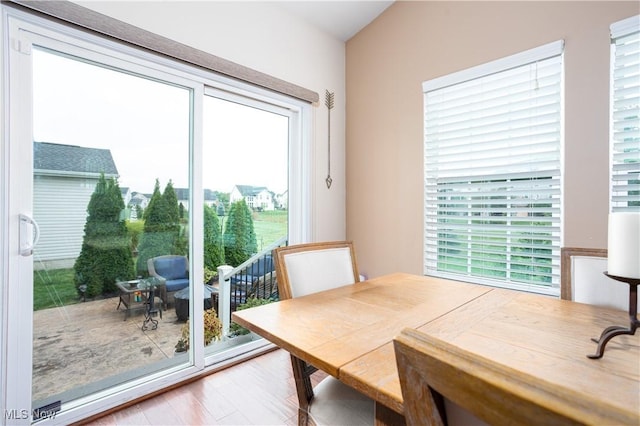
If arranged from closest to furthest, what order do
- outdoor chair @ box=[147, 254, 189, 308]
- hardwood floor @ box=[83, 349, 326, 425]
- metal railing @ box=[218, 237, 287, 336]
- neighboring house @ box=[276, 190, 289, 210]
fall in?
hardwood floor @ box=[83, 349, 326, 425] → outdoor chair @ box=[147, 254, 189, 308] → metal railing @ box=[218, 237, 287, 336] → neighboring house @ box=[276, 190, 289, 210]

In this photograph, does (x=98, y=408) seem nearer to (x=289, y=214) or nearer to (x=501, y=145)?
(x=289, y=214)

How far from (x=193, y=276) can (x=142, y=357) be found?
558mm

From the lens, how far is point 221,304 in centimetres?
Result: 235

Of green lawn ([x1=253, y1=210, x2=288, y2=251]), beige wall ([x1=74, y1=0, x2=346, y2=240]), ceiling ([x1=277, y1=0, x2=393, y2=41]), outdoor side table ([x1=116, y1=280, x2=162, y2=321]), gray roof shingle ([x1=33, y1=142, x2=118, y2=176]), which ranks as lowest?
outdoor side table ([x1=116, y1=280, x2=162, y2=321])

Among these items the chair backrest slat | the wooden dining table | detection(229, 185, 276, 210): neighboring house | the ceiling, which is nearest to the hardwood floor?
the chair backrest slat

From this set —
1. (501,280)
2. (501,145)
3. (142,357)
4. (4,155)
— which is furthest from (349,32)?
(142,357)

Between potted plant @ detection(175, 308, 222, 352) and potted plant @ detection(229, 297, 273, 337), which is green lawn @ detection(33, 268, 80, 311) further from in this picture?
potted plant @ detection(229, 297, 273, 337)

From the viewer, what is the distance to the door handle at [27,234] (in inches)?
58.3

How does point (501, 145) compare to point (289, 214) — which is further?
point (289, 214)

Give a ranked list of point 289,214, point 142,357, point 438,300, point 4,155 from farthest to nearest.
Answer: point 289,214, point 142,357, point 4,155, point 438,300

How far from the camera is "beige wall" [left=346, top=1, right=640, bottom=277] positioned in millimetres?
1729

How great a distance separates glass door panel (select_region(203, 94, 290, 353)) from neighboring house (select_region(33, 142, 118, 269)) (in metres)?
0.69

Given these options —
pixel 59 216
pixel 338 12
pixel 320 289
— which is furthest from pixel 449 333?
pixel 338 12

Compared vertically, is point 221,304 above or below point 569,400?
below
